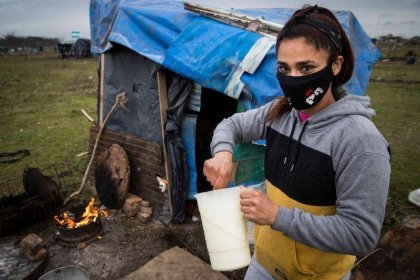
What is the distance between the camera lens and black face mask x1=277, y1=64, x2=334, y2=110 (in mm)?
1620

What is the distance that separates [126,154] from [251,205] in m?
4.49

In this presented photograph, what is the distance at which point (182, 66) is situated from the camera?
4406mm

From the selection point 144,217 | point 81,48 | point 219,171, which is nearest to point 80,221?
point 144,217

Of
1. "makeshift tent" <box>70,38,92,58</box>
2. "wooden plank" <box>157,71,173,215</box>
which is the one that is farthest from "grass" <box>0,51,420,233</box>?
"makeshift tent" <box>70,38,92,58</box>

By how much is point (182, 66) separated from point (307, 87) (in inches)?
119

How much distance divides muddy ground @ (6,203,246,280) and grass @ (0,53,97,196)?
1.89 m

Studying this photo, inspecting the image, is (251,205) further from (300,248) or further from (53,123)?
(53,123)

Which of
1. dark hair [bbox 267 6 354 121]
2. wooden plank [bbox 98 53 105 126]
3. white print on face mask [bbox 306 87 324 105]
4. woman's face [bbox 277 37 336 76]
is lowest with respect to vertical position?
wooden plank [bbox 98 53 105 126]

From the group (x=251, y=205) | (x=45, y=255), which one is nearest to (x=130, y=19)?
(x=45, y=255)

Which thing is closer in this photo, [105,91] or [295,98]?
[295,98]

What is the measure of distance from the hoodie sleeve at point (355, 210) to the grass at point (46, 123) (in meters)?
5.85

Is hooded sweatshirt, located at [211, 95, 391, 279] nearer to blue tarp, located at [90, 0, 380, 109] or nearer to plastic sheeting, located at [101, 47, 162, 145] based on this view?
blue tarp, located at [90, 0, 380, 109]

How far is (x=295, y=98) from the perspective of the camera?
174 centimetres

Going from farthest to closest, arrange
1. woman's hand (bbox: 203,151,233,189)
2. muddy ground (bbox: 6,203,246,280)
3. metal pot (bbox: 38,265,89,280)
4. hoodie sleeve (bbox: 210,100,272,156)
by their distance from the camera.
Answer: muddy ground (bbox: 6,203,246,280) < metal pot (bbox: 38,265,89,280) < hoodie sleeve (bbox: 210,100,272,156) < woman's hand (bbox: 203,151,233,189)
